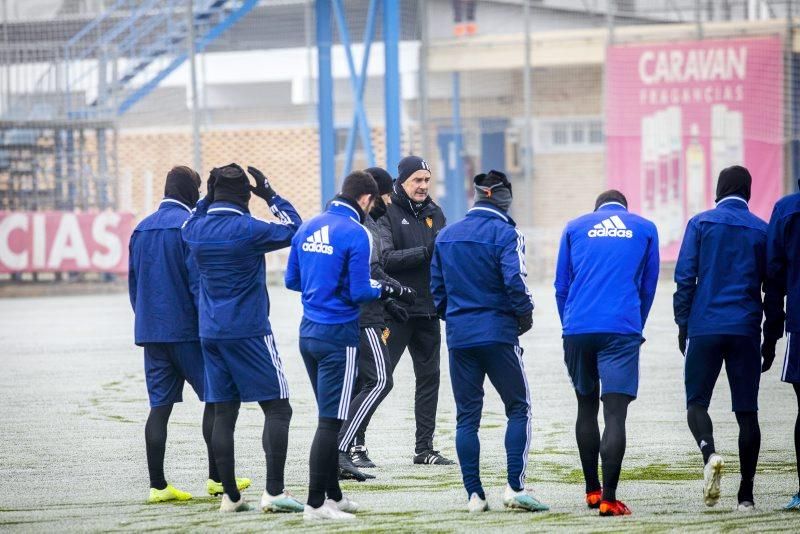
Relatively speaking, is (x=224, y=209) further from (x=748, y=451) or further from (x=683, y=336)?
(x=748, y=451)

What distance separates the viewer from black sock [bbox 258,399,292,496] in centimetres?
723

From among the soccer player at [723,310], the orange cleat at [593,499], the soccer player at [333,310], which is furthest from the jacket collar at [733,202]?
the soccer player at [333,310]

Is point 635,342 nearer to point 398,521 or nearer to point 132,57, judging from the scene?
point 398,521

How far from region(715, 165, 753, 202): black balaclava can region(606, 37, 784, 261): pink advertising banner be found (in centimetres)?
1984

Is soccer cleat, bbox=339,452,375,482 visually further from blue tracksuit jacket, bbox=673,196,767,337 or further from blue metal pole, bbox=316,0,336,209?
blue metal pole, bbox=316,0,336,209

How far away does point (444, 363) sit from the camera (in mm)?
15320

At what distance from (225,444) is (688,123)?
2167 cm

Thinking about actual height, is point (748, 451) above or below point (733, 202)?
below

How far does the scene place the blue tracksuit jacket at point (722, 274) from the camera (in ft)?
24.5

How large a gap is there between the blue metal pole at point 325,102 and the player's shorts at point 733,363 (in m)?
15.9

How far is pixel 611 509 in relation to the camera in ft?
23.0

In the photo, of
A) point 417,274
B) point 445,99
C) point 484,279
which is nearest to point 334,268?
point 484,279

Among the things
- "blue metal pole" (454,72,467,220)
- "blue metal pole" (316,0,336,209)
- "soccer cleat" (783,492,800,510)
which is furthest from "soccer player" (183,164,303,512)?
"blue metal pole" (454,72,467,220)

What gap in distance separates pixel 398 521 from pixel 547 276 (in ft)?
72.1
